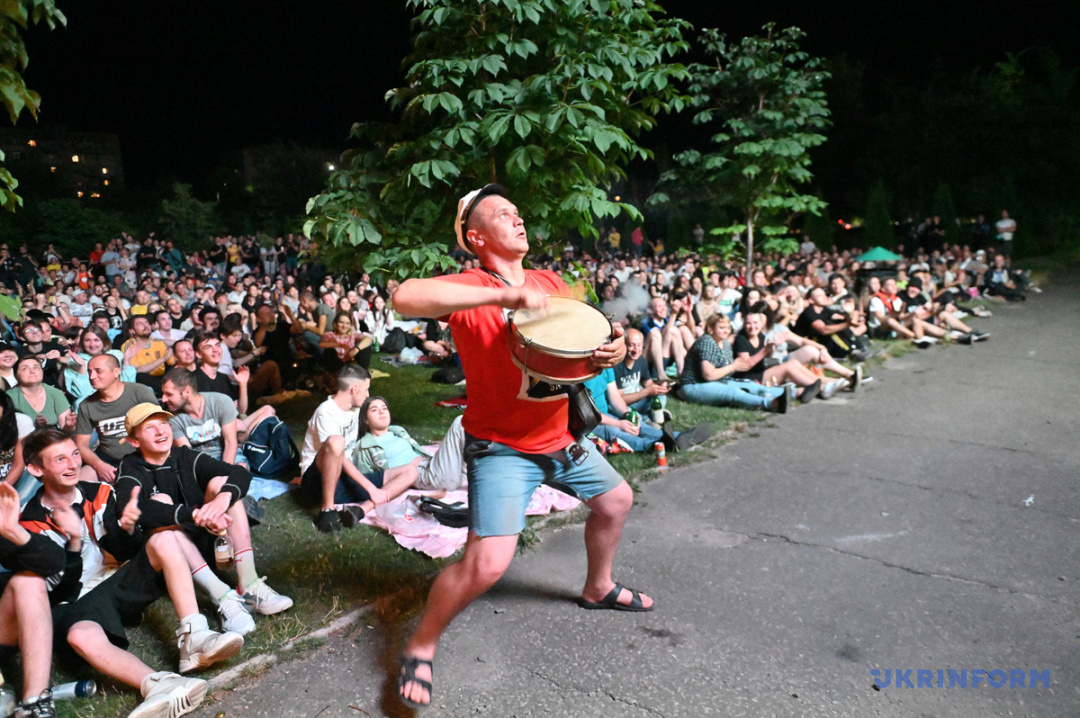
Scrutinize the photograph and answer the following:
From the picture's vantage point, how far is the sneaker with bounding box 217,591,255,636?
12.1 feet

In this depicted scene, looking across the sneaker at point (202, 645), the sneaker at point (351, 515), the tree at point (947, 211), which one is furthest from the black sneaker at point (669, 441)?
the tree at point (947, 211)

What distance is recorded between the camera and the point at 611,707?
124 inches

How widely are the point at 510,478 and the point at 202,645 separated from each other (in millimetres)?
1591

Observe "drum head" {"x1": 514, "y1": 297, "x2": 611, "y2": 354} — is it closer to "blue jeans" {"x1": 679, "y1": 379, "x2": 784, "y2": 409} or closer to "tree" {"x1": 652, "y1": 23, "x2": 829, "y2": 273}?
"blue jeans" {"x1": 679, "y1": 379, "x2": 784, "y2": 409}

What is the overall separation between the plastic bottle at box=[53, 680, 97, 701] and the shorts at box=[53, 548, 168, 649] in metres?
0.19

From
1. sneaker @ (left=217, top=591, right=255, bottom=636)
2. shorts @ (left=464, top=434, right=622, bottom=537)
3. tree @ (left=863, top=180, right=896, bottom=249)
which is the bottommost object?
tree @ (left=863, top=180, right=896, bottom=249)

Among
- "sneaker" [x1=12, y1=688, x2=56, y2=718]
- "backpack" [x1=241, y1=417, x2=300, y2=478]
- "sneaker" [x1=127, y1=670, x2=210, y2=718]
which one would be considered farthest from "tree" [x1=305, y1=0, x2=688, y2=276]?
"sneaker" [x1=12, y1=688, x2=56, y2=718]

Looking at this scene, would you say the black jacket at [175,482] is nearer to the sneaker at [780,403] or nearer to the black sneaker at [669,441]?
the black sneaker at [669,441]

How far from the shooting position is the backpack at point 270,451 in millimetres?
6262

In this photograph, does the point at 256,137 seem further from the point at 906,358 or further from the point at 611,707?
the point at 611,707

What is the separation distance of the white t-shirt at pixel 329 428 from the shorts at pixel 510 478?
8.93ft

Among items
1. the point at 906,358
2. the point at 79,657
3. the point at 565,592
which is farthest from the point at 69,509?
the point at 906,358

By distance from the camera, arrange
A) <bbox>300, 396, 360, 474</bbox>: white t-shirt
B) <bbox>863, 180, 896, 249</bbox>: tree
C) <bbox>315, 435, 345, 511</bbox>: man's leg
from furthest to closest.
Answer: <bbox>863, 180, 896, 249</bbox>: tree → <bbox>300, 396, 360, 474</bbox>: white t-shirt → <bbox>315, 435, 345, 511</bbox>: man's leg

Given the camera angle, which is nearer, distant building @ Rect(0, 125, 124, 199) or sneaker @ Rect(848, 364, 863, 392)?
sneaker @ Rect(848, 364, 863, 392)
